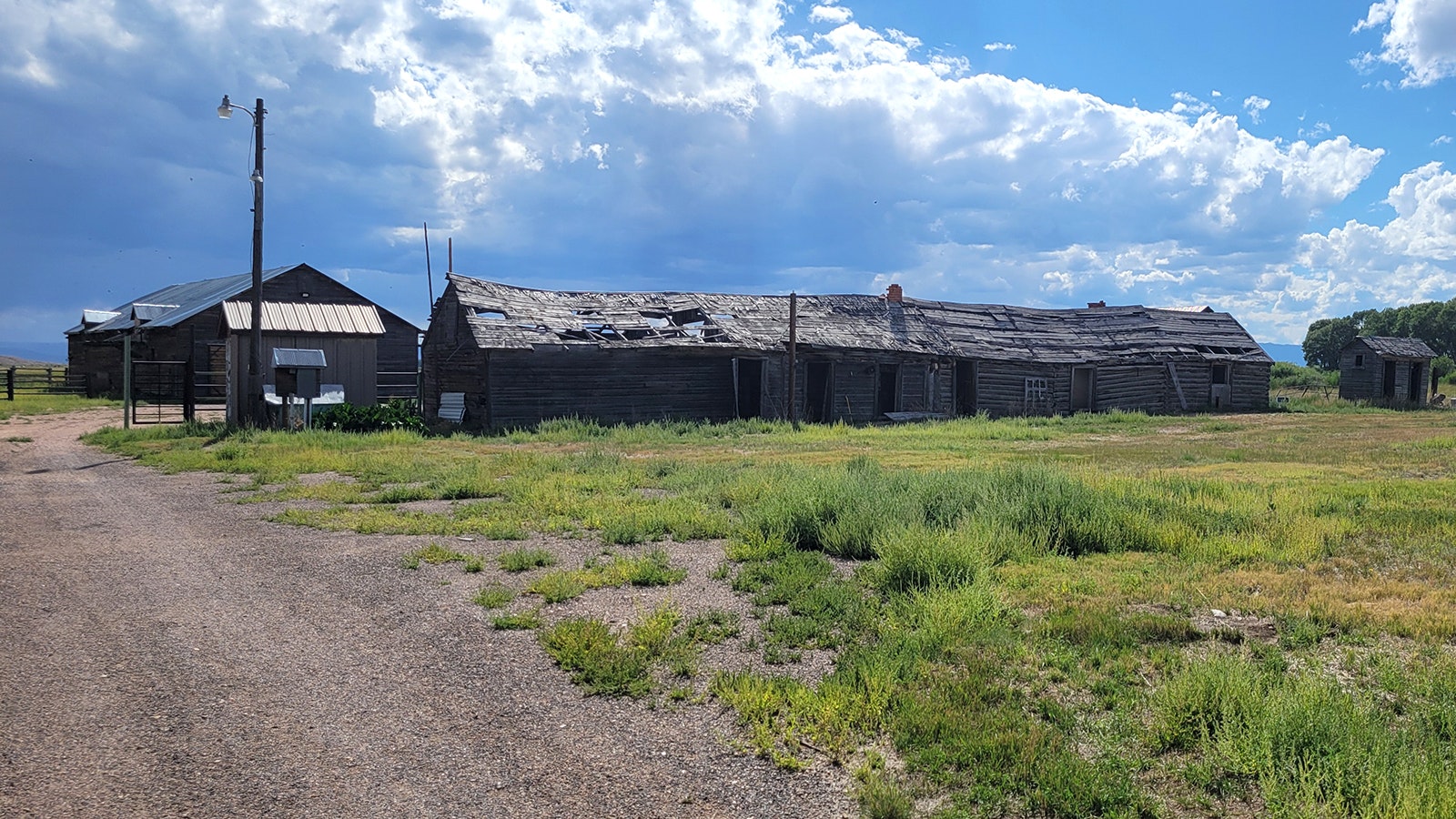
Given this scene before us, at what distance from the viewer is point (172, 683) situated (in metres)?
5.03

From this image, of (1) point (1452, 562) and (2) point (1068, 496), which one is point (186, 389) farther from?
(1) point (1452, 562)

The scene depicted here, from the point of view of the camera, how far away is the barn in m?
23.4

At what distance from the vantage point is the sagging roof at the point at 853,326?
1029 inches

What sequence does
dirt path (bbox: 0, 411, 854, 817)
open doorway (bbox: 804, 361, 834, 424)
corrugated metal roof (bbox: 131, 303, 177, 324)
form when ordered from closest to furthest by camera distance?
dirt path (bbox: 0, 411, 854, 817), open doorway (bbox: 804, 361, 834, 424), corrugated metal roof (bbox: 131, 303, 177, 324)

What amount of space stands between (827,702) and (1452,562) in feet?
21.8

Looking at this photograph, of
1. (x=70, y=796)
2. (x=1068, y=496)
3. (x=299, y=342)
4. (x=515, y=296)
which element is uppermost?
(x=515, y=296)

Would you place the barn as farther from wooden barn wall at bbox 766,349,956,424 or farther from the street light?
wooden barn wall at bbox 766,349,956,424

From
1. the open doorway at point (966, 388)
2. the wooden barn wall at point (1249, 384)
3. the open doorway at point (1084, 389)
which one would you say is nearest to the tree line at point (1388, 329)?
the wooden barn wall at point (1249, 384)

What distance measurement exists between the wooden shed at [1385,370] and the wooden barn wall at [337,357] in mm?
40158

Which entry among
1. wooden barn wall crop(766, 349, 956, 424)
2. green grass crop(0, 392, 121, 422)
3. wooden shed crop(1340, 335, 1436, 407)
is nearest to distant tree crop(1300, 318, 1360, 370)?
wooden shed crop(1340, 335, 1436, 407)

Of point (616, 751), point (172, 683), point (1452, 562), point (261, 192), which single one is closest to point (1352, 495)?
point (1452, 562)

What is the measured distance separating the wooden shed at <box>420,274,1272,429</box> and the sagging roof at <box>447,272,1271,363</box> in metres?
0.08

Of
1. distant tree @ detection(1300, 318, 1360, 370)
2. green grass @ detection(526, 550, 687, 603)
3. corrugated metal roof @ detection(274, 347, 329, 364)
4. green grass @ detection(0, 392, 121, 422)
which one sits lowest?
green grass @ detection(526, 550, 687, 603)

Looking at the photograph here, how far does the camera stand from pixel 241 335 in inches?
920
